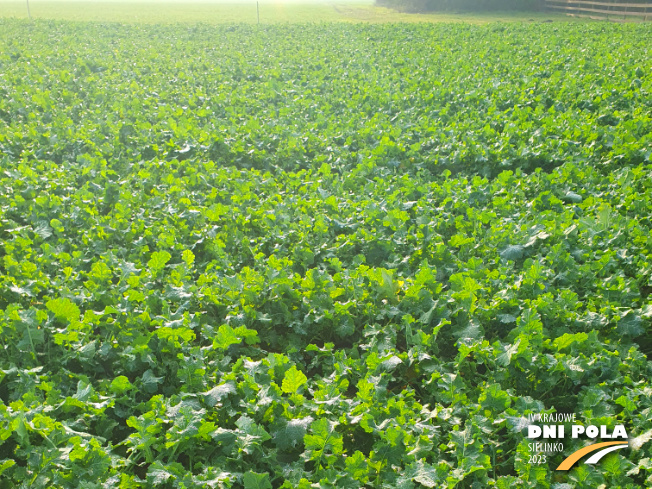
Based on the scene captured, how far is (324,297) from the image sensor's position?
432 centimetres

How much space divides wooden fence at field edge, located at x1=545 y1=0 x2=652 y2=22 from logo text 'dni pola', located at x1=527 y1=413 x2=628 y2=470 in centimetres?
3727

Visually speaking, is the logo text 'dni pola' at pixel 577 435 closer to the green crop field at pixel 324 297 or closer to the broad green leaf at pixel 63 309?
the green crop field at pixel 324 297

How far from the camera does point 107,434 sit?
3.32m

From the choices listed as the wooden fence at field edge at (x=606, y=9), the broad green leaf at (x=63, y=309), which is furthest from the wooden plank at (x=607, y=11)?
the broad green leaf at (x=63, y=309)

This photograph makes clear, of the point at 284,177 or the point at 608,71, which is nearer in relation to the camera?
the point at 284,177

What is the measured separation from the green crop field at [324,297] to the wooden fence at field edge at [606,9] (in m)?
29.8

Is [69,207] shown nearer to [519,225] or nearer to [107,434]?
[107,434]

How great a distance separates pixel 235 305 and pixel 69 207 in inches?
120

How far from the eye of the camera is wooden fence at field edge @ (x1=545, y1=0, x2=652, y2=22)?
1318 inches

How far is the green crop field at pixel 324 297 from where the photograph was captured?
9.98 feet

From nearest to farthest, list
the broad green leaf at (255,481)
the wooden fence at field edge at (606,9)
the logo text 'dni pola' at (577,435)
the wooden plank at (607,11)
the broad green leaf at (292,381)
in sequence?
the broad green leaf at (255,481) → the logo text 'dni pola' at (577,435) → the broad green leaf at (292,381) → the wooden fence at field edge at (606,9) → the wooden plank at (607,11)

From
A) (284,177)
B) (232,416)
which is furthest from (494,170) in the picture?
(232,416)

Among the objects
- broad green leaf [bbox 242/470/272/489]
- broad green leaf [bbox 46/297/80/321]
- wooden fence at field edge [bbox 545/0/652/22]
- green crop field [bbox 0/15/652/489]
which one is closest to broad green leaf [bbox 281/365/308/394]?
green crop field [bbox 0/15/652/489]

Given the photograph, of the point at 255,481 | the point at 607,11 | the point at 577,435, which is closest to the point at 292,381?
the point at 255,481
